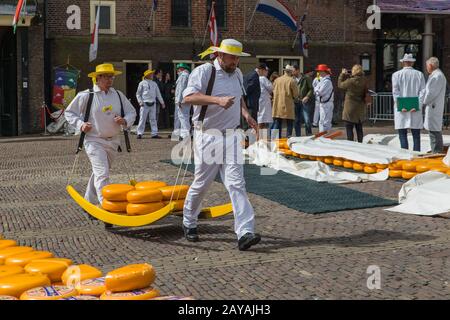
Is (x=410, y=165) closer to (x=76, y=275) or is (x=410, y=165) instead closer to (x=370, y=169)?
(x=370, y=169)

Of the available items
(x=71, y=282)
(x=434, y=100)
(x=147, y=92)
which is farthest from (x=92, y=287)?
(x=147, y=92)

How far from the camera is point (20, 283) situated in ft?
15.1

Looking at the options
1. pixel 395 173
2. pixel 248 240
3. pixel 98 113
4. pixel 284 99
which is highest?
pixel 284 99

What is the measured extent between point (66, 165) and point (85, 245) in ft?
26.4

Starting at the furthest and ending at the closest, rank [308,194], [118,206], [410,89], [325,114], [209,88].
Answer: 1. [325,114]
2. [410,89]
3. [308,194]
4. [118,206]
5. [209,88]

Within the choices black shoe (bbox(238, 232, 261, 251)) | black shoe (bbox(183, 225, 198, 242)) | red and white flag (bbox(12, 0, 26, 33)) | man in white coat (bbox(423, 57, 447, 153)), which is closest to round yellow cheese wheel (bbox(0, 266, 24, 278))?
black shoe (bbox(238, 232, 261, 251))

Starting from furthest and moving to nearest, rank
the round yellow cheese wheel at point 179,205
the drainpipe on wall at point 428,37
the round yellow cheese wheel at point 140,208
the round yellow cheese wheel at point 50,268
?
the drainpipe on wall at point 428,37 → the round yellow cheese wheel at point 179,205 → the round yellow cheese wheel at point 140,208 → the round yellow cheese wheel at point 50,268

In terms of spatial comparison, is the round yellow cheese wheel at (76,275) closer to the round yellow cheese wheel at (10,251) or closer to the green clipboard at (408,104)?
the round yellow cheese wheel at (10,251)

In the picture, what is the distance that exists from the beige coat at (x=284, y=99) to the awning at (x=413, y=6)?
14.4m

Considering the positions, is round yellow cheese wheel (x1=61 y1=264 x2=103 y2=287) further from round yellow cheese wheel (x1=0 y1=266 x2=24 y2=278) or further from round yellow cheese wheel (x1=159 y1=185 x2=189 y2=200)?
round yellow cheese wheel (x1=159 y1=185 x2=189 y2=200)

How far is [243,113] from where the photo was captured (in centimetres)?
793

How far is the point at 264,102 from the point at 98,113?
10093mm

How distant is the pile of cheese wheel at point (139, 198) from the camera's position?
26.7ft

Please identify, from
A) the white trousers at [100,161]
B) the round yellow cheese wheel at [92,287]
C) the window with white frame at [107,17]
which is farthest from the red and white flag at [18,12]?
the round yellow cheese wheel at [92,287]
